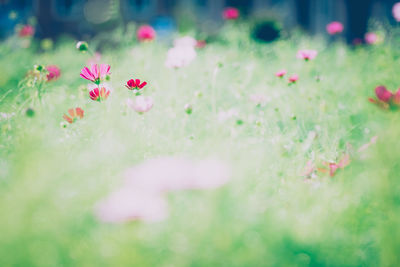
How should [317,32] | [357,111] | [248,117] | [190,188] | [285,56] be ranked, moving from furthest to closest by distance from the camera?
[317,32], [285,56], [357,111], [248,117], [190,188]

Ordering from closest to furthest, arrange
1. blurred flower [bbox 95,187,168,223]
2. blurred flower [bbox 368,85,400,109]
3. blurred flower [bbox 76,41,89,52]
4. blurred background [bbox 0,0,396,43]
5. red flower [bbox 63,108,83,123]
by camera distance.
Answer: blurred flower [bbox 95,187,168,223] < blurred flower [bbox 368,85,400,109] < red flower [bbox 63,108,83,123] < blurred flower [bbox 76,41,89,52] < blurred background [bbox 0,0,396,43]

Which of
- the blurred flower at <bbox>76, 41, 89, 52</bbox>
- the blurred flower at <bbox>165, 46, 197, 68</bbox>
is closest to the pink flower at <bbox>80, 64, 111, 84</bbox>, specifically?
the blurred flower at <bbox>76, 41, 89, 52</bbox>

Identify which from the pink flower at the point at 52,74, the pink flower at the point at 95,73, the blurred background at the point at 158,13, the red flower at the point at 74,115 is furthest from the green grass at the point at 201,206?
the blurred background at the point at 158,13

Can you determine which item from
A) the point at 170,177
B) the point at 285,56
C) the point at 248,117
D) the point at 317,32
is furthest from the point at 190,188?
the point at 317,32

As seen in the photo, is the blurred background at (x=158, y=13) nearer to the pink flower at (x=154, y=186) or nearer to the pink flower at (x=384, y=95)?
the pink flower at (x=384, y=95)

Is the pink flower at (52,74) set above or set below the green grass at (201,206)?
above

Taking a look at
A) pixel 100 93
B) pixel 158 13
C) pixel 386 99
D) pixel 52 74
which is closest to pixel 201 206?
pixel 386 99

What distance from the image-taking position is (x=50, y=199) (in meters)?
0.64

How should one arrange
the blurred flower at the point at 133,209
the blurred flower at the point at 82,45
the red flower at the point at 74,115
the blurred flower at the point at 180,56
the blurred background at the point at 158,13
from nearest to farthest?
the blurred flower at the point at 133,209 → the red flower at the point at 74,115 → the blurred flower at the point at 82,45 → the blurred flower at the point at 180,56 → the blurred background at the point at 158,13

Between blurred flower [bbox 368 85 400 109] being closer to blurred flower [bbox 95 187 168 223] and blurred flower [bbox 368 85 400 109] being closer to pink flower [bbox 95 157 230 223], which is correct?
pink flower [bbox 95 157 230 223]

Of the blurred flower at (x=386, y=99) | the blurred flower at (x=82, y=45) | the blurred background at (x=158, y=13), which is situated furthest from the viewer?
the blurred background at (x=158, y=13)

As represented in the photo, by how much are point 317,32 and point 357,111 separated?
28.4 feet

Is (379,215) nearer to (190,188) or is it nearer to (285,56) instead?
(190,188)

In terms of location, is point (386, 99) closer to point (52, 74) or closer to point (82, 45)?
point (82, 45)
